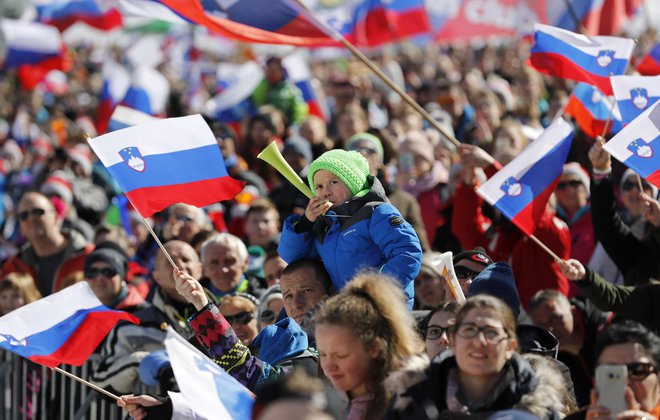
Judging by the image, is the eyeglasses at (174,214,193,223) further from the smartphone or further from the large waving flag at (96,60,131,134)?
the large waving flag at (96,60,131,134)

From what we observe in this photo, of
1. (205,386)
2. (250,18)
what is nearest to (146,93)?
(250,18)

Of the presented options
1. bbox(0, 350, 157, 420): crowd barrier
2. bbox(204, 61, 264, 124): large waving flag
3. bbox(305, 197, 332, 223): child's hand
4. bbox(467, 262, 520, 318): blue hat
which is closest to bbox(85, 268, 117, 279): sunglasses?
bbox(0, 350, 157, 420): crowd barrier

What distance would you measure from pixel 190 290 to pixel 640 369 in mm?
2201

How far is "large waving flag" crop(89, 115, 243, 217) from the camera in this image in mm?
6574

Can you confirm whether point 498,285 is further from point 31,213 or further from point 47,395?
point 31,213

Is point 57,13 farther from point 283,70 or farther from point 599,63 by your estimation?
point 599,63

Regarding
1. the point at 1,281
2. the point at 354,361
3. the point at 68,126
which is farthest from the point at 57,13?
the point at 354,361

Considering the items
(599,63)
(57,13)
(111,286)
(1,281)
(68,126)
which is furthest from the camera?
(68,126)

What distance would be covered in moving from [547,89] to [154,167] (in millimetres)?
9169

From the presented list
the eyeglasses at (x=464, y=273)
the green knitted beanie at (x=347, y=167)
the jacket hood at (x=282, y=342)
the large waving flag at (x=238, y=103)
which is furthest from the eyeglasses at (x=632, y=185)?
the large waving flag at (x=238, y=103)

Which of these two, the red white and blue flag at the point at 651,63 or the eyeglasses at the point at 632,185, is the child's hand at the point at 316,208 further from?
the red white and blue flag at the point at 651,63

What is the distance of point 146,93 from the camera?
1574 centimetres

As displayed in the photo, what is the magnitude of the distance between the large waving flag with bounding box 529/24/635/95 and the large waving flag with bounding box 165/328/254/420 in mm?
3693

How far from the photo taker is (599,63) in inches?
301
